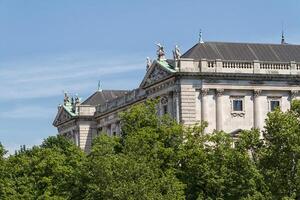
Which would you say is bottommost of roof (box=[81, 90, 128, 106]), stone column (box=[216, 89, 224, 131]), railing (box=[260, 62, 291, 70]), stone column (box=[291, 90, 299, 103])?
stone column (box=[216, 89, 224, 131])

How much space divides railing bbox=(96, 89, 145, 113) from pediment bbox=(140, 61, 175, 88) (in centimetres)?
537

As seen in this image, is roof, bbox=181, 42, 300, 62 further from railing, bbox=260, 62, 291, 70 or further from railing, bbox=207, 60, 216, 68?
railing, bbox=260, 62, 291, 70

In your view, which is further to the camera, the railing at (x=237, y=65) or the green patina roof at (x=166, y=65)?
the green patina roof at (x=166, y=65)

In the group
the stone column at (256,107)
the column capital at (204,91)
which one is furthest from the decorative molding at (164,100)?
the stone column at (256,107)

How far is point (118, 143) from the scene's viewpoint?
304ft

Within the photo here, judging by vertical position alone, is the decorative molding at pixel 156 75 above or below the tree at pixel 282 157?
above

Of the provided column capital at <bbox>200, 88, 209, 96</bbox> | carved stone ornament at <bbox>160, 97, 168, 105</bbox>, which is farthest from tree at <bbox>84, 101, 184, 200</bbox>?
carved stone ornament at <bbox>160, 97, 168, 105</bbox>

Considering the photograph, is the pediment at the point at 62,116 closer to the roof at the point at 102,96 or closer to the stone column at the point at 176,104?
the roof at the point at 102,96

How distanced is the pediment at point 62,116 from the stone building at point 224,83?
34.7 metres

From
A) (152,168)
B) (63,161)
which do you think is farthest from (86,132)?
(152,168)

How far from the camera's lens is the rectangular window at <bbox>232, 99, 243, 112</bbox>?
11650 cm

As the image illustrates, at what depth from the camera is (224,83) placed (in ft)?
380

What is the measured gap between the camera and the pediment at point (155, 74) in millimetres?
117188

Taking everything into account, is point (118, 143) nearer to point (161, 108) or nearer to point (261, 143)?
point (261, 143)
